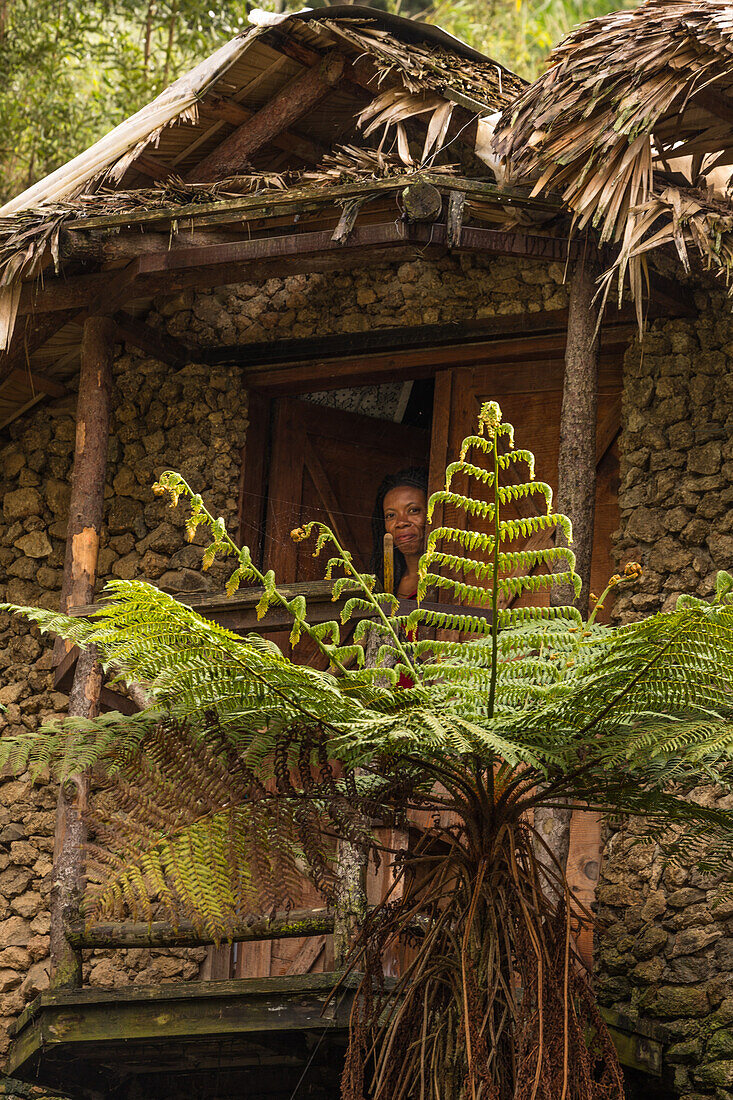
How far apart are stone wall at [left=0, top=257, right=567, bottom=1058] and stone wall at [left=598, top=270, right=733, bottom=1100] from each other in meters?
0.79

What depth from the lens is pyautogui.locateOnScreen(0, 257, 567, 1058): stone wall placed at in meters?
7.22

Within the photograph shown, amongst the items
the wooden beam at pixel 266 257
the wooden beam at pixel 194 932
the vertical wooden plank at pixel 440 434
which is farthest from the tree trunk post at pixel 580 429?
the vertical wooden plank at pixel 440 434

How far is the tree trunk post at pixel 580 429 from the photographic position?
231 inches

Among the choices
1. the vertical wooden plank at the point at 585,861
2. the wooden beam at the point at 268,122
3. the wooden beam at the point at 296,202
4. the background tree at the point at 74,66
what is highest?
the background tree at the point at 74,66

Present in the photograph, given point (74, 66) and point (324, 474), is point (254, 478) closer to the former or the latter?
point (324, 474)

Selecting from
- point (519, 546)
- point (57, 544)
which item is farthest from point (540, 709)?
point (57, 544)

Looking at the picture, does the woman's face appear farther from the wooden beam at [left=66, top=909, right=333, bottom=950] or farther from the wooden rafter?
the wooden beam at [left=66, top=909, right=333, bottom=950]

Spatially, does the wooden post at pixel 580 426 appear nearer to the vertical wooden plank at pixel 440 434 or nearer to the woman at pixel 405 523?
the vertical wooden plank at pixel 440 434

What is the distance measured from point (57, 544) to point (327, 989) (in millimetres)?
3457

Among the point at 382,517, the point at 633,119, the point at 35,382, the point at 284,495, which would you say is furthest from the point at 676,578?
the point at 35,382

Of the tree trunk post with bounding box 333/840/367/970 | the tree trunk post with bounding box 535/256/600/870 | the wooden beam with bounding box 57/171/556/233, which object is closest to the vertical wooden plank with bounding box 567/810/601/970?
the tree trunk post with bounding box 535/256/600/870

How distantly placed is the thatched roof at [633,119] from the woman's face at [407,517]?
7.76 ft

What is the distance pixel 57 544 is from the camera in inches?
311

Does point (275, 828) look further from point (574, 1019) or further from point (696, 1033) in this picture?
point (696, 1033)
